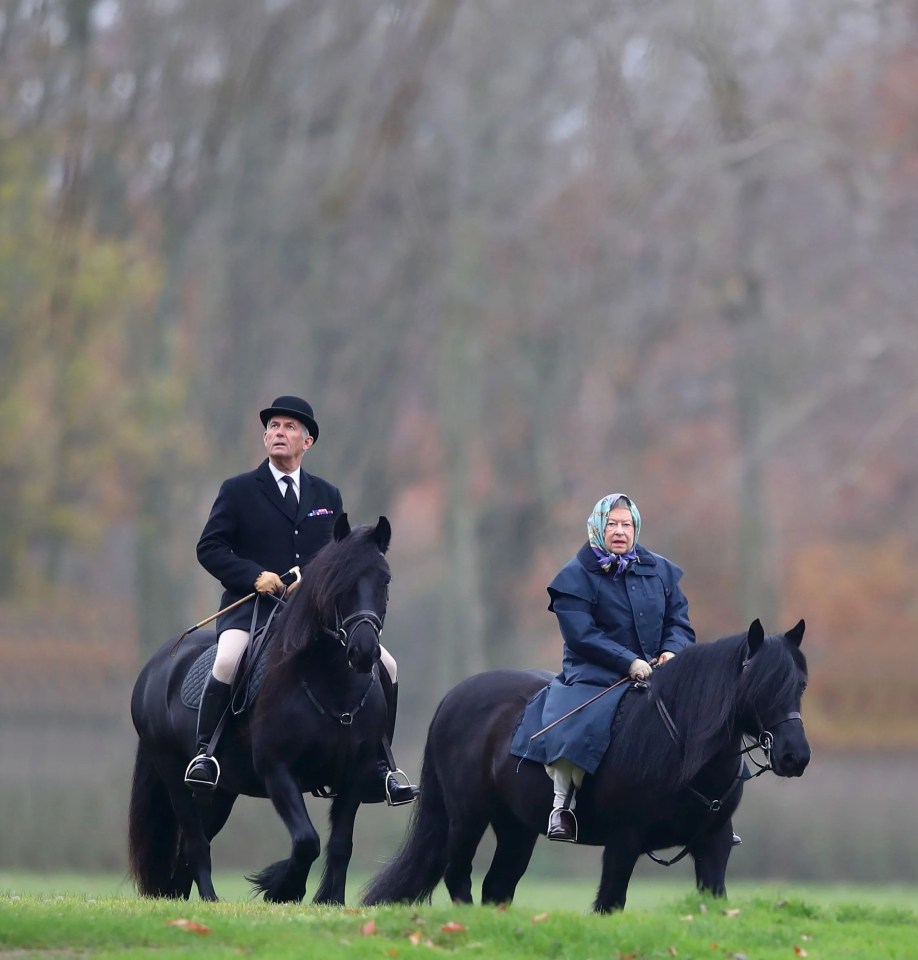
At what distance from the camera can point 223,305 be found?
31766 millimetres

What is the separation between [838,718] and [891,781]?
1.46m

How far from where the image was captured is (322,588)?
1070 cm

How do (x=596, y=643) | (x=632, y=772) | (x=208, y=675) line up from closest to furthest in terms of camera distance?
(x=632, y=772)
(x=596, y=643)
(x=208, y=675)

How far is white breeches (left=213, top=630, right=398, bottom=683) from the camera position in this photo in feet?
37.5

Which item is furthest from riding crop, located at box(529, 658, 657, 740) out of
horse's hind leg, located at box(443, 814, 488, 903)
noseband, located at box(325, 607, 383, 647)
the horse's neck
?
the horse's neck

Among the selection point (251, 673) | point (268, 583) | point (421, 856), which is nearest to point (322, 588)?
point (268, 583)

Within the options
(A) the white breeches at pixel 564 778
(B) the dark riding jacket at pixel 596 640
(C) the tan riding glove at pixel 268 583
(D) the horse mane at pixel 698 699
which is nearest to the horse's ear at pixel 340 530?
(C) the tan riding glove at pixel 268 583

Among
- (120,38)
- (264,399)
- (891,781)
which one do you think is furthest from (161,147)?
(891,781)

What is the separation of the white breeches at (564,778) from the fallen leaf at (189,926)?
2235 millimetres

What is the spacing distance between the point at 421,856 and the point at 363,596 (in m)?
1.92

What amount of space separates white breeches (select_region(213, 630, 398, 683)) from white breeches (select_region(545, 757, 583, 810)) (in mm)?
1386

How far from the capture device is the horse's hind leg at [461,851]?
11328 mm

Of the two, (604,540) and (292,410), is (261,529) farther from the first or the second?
(604,540)

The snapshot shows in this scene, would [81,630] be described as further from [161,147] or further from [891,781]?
[891,781]
